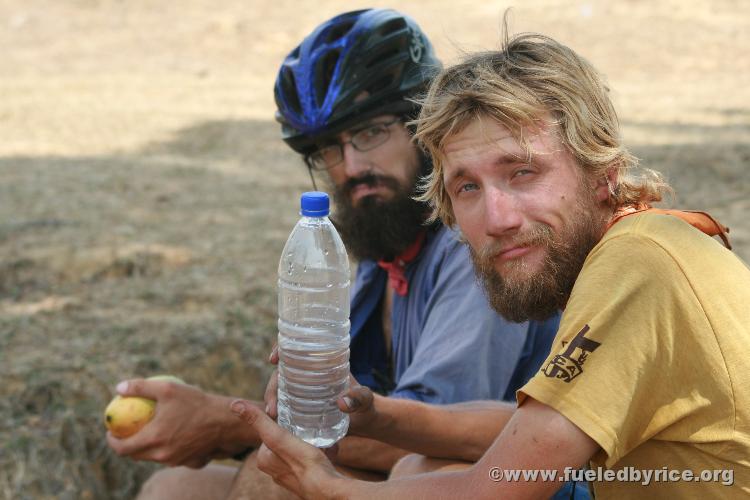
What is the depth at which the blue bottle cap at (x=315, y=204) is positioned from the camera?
2.60 meters

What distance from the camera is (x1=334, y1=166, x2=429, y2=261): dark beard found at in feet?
11.9

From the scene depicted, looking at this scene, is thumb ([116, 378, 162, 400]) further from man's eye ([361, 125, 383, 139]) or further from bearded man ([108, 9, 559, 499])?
man's eye ([361, 125, 383, 139])

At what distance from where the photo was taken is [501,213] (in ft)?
8.00

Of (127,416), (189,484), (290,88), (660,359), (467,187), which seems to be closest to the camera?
(660,359)

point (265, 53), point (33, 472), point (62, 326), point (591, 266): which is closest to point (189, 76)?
point (265, 53)

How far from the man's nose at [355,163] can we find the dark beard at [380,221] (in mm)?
33

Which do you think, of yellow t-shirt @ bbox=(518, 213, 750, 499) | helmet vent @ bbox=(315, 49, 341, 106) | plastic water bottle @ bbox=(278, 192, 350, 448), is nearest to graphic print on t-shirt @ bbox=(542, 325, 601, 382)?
yellow t-shirt @ bbox=(518, 213, 750, 499)

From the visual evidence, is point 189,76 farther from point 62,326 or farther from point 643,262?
point 643,262

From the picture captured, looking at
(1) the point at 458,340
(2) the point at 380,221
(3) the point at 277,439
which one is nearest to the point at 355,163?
(2) the point at 380,221

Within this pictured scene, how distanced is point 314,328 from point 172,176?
6.79 meters

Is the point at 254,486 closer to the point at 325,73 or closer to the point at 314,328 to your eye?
the point at 314,328

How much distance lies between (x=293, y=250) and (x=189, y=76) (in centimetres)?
1464
